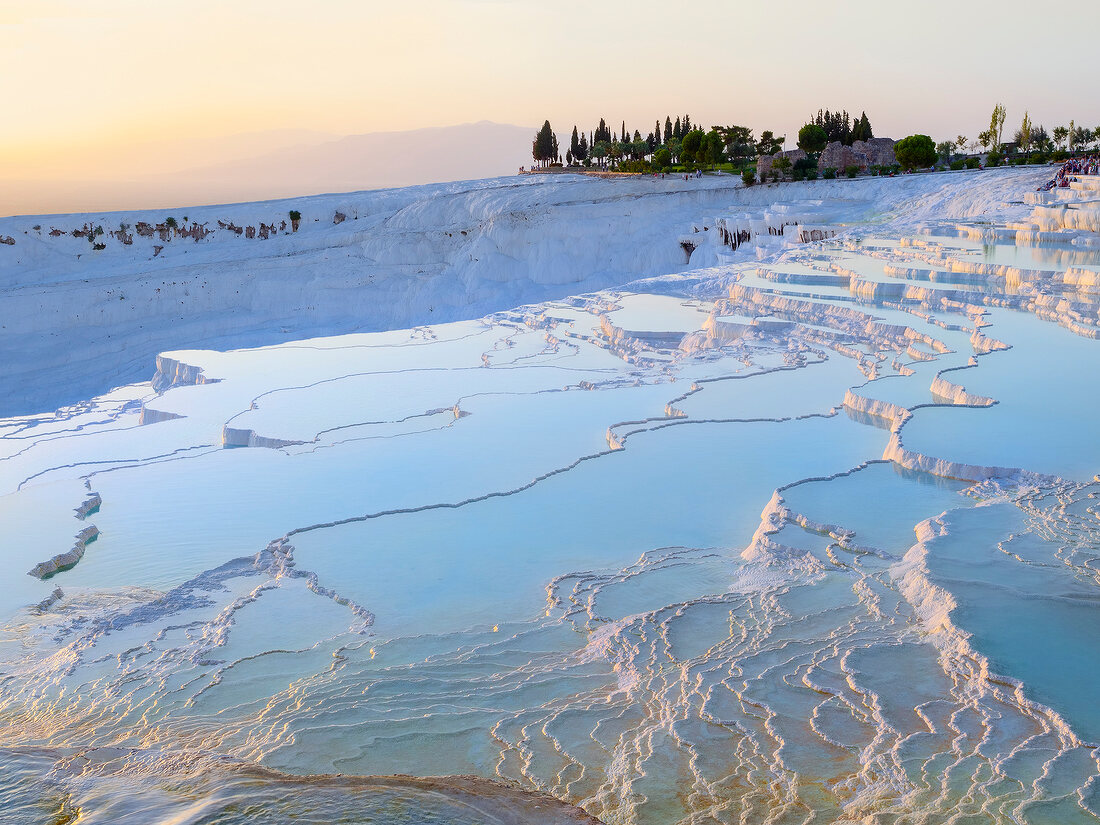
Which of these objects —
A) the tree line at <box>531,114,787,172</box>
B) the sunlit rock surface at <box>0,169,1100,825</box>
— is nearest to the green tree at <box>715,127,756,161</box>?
the tree line at <box>531,114,787,172</box>

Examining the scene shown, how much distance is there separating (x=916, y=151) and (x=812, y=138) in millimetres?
4332

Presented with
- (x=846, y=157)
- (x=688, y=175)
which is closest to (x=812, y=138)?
(x=846, y=157)

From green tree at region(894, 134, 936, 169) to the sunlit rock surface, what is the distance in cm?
2271

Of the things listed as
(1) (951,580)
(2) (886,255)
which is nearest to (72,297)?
(2) (886,255)

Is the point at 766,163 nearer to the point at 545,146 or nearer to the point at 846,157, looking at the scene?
the point at 846,157

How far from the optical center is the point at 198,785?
9.40 ft

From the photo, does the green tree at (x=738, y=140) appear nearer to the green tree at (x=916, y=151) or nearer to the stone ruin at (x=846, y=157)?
the stone ruin at (x=846, y=157)

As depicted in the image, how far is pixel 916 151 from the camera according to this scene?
30891 millimetres

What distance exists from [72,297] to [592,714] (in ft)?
68.7

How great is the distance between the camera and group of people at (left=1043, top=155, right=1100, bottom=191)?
21219 millimetres

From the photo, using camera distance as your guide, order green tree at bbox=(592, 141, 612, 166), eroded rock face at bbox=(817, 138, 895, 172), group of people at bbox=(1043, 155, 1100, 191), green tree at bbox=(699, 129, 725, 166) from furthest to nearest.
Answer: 1. green tree at bbox=(592, 141, 612, 166)
2. green tree at bbox=(699, 129, 725, 166)
3. eroded rock face at bbox=(817, 138, 895, 172)
4. group of people at bbox=(1043, 155, 1100, 191)

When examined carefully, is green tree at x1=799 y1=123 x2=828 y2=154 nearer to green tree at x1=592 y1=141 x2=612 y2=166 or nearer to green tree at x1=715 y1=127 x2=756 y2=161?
green tree at x1=715 y1=127 x2=756 y2=161

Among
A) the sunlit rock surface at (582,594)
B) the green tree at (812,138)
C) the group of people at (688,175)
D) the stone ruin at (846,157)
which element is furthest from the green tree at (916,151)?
the sunlit rock surface at (582,594)

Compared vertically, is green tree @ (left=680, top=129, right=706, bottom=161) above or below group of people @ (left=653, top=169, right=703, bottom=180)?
above
